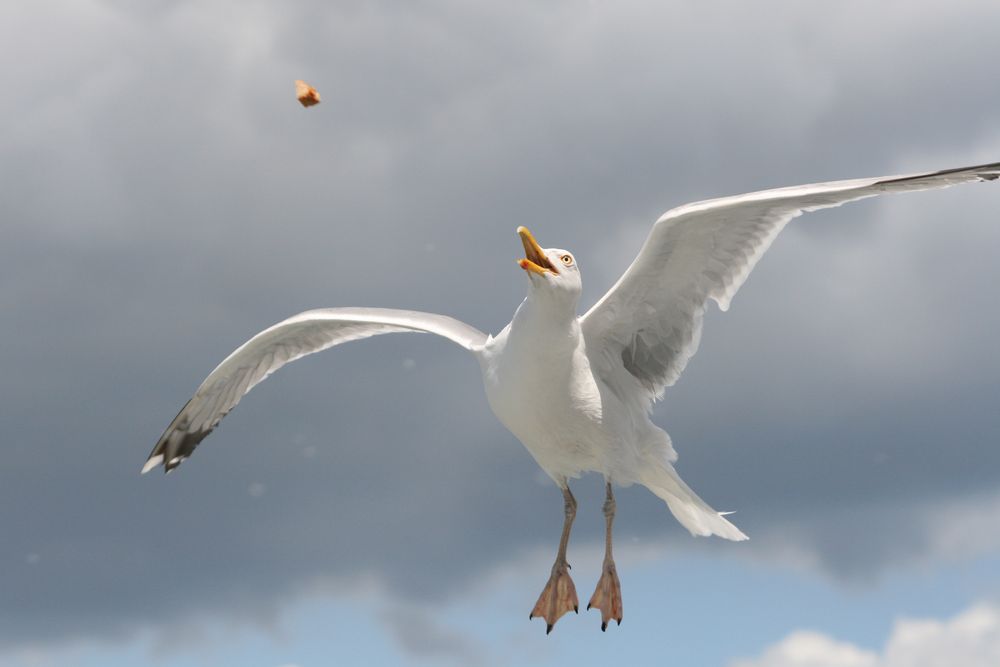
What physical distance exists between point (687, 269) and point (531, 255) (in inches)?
64.1

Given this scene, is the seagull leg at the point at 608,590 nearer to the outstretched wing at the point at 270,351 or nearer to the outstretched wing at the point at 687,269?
the outstretched wing at the point at 687,269

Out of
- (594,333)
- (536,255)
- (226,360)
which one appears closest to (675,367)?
(594,333)

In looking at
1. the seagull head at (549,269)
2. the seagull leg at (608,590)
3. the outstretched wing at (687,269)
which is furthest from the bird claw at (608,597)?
the seagull head at (549,269)

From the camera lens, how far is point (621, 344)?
10695mm

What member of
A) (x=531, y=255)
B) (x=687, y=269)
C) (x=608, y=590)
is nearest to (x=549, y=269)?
(x=531, y=255)

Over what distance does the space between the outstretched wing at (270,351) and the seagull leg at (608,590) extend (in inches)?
78.0

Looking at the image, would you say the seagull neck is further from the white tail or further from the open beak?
the white tail

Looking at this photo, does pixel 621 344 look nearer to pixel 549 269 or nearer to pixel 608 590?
pixel 549 269

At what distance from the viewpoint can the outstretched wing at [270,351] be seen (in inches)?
466

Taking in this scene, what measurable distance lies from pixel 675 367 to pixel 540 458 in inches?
62.5

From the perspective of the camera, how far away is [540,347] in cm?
958

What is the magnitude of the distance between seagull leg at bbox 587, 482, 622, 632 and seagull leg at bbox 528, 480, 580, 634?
0.67 feet

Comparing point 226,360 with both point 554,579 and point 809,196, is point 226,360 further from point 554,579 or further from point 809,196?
point 809,196

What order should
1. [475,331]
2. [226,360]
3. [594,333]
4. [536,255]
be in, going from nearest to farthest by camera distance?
[536,255], [594,333], [475,331], [226,360]
